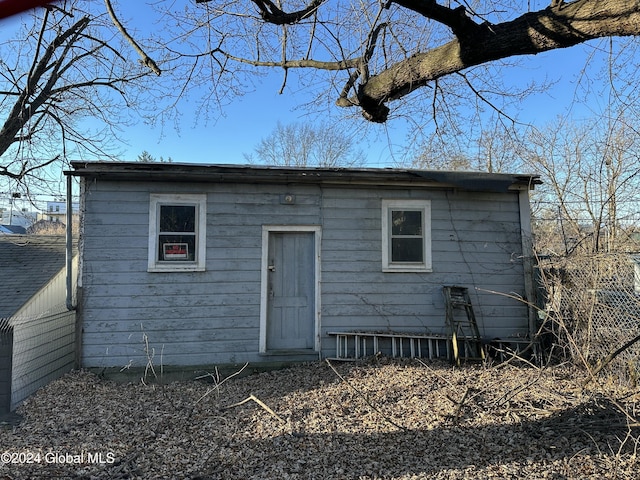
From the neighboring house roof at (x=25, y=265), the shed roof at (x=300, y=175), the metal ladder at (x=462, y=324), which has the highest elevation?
the shed roof at (x=300, y=175)

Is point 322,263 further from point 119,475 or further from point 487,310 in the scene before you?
point 119,475

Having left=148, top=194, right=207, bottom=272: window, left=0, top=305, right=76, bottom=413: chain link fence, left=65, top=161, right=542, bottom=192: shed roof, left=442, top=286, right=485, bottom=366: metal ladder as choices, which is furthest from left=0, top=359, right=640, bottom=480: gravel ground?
Answer: left=65, top=161, right=542, bottom=192: shed roof

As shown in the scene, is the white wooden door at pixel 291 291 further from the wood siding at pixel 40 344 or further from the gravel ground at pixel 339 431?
the wood siding at pixel 40 344

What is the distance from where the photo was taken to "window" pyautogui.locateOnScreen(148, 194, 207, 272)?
5785 mm

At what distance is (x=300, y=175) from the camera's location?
5910 mm

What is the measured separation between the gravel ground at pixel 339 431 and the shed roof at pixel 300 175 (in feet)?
9.43

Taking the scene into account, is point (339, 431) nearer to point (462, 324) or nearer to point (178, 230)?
point (462, 324)

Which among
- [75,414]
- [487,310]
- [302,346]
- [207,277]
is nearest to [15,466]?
[75,414]

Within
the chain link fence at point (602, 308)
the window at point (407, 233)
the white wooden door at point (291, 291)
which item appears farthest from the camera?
the window at point (407, 233)

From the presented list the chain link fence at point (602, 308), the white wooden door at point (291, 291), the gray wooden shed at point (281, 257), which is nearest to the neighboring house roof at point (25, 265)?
the gray wooden shed at point (281, 257)

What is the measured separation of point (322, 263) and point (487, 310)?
2.79 m

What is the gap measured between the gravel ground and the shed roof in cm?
287

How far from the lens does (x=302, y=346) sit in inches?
237

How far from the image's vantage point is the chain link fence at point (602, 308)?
429 cm
